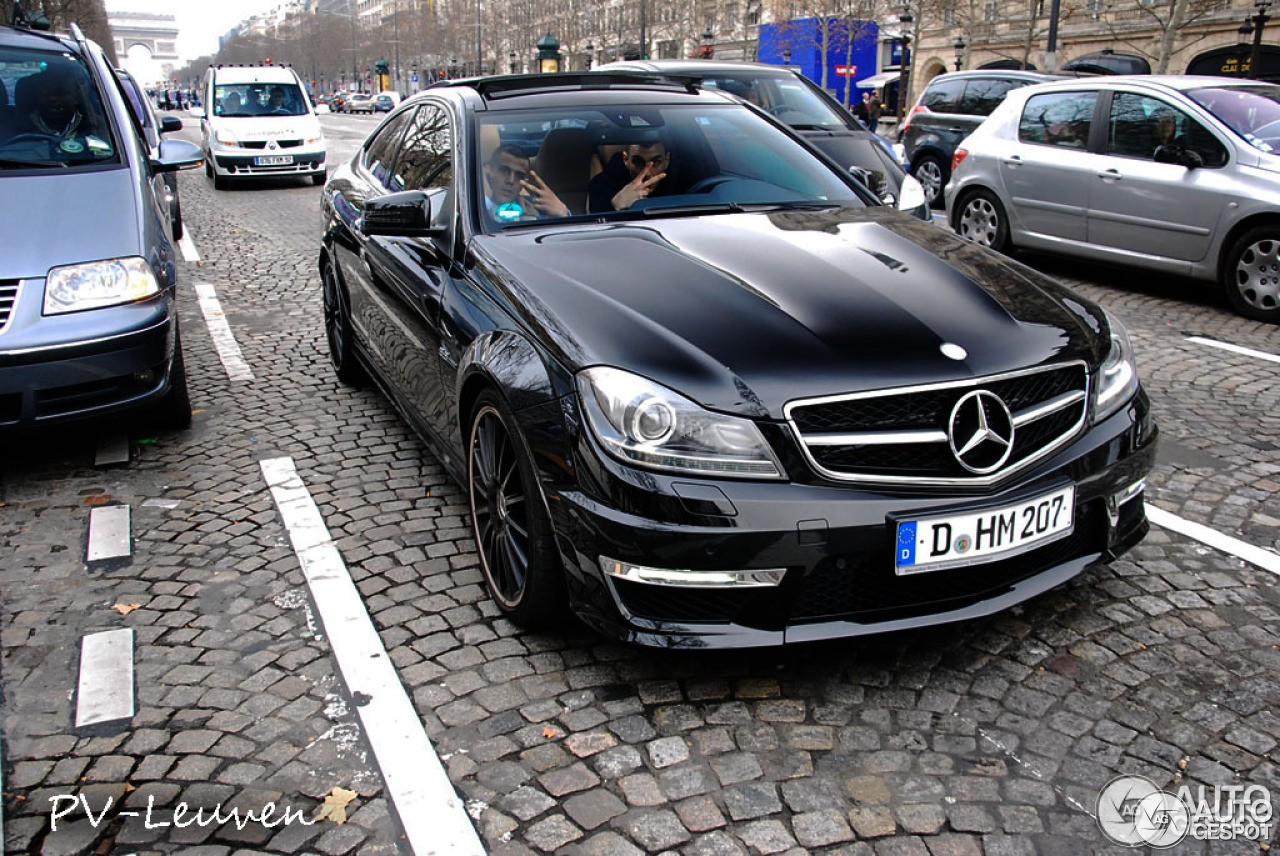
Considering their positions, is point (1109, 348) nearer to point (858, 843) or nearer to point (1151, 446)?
point (1151, 446)

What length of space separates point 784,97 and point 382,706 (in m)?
8.40

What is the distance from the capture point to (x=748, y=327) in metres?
2.91

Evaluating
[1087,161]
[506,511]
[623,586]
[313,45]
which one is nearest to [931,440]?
[623,586]

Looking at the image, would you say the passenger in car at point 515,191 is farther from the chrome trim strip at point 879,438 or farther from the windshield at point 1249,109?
the windshield at point 1249,109

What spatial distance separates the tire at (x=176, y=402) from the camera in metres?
5.06

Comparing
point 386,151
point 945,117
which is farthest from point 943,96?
point 386,151

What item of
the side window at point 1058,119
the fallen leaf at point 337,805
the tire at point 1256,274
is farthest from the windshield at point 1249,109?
the fallen leaf at point 337,805

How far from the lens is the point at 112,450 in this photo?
5.09m

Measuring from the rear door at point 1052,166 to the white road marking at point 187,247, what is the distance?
7364 mm

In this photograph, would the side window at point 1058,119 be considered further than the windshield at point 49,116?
Yes

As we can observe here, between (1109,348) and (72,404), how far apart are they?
392 centimetres

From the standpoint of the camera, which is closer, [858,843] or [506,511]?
→ [858,843]

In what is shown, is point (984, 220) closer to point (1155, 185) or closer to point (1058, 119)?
point (1058, 119)

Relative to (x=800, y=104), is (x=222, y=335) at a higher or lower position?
lower
